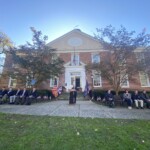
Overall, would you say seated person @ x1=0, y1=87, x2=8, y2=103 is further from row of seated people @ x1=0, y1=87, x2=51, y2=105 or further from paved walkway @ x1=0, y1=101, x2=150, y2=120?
paved walkway @ x1=0, y1=101, x2=150, y2=120

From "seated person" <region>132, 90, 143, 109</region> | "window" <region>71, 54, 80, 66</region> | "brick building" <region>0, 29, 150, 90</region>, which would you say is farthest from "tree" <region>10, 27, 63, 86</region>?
"seated person" <region>132, 90, 143, 109</region>

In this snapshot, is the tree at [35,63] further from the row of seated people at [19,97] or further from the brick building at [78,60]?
the brick building at [78,60]

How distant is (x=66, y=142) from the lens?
3.76 metres

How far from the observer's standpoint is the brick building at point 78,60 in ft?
64.4

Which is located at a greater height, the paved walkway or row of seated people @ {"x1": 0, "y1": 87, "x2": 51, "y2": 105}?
row of seated people @ {"x1": 0, "y1": 87, "x2": 51, "y2": 105}

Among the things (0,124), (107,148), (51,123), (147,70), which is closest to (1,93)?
(0,124)

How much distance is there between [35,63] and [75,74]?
7269mm

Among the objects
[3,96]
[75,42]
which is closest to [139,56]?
[75,42]

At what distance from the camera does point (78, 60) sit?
21.2m

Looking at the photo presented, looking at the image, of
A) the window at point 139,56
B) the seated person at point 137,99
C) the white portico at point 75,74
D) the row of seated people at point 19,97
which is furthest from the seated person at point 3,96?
the window at point 139,56

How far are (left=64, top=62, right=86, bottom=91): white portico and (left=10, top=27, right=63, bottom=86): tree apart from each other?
4734 millimetres

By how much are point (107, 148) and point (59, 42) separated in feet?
65.8

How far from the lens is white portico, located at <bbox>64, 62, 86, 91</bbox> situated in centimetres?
1991

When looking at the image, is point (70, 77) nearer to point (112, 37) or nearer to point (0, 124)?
point (112, 37)
